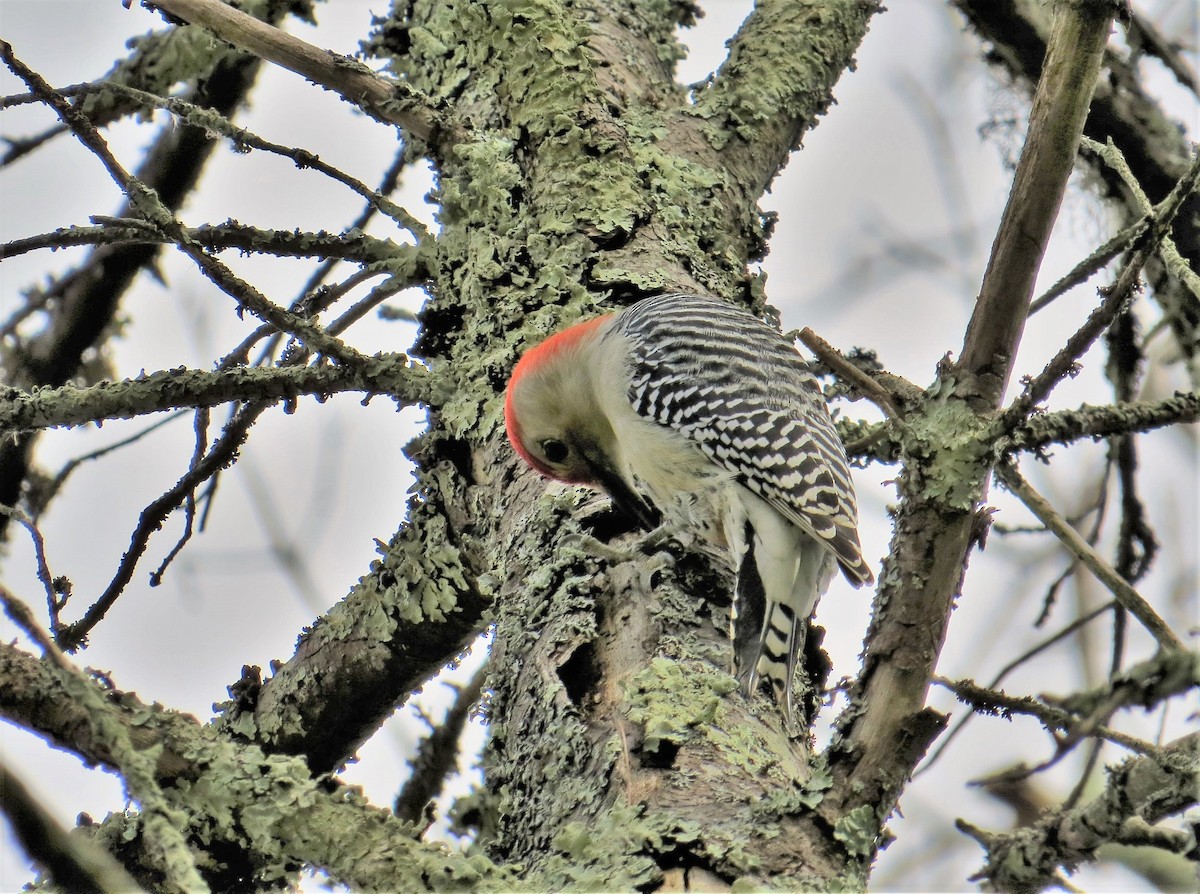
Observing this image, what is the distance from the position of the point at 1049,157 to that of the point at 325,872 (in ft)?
5.44

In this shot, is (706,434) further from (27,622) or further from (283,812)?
(27,622)

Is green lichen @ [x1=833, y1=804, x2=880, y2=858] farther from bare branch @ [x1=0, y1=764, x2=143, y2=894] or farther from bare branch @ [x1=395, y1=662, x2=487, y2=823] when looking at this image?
bare branch @ [x1=395, y1=662, x2=487, y2=823]

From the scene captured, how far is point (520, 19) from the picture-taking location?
387 centimetres

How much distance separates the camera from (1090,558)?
8.02 ft

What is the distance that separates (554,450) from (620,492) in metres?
0.25

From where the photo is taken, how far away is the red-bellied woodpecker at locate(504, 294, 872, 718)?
3.37 metres

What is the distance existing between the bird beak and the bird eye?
144mm

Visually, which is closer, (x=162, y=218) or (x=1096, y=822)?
(x=1096, y=822)

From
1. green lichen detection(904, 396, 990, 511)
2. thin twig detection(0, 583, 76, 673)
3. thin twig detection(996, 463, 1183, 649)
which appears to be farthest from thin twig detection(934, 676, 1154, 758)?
thin twig detection(0, 583, 76, 673)

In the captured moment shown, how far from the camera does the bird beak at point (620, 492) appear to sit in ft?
11.1

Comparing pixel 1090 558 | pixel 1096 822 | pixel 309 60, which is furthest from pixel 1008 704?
pixel 309 60

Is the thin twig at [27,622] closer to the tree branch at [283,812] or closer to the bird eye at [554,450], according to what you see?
the tree branch at [283,812]

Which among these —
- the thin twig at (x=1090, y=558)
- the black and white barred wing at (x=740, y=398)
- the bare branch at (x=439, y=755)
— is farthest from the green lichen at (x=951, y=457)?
the bare branch at (x=439, y=755)

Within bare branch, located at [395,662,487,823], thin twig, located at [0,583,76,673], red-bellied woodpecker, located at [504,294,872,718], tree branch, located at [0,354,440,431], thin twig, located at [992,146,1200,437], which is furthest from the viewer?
bare branch, located at [395,662,487,823]
